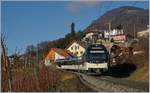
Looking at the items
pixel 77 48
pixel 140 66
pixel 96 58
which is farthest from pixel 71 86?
pixel 77 48

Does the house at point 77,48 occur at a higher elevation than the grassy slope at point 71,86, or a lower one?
higher

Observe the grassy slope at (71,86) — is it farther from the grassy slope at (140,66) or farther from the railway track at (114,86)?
the grassy slope at (140,66)

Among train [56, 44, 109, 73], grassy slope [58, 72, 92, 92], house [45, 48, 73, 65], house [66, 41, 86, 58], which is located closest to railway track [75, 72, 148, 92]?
grassy slope [58, 72, 92, 92]

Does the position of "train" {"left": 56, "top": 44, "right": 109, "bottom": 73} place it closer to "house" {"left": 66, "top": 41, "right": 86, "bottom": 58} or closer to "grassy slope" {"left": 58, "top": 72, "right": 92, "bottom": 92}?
"grassy slope" {"left": 58, "top": 72, "right": 92, "bottom": 92}

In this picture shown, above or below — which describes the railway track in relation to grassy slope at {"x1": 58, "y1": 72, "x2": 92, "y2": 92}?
below

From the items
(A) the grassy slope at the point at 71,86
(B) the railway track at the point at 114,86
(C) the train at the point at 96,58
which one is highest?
(C) the train at the point at 96,58

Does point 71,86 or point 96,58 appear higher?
point 96,58

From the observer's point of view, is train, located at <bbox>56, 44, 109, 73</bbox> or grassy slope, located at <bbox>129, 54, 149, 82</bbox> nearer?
train, located at <bbox>56, 44, 109, 73</bbox>

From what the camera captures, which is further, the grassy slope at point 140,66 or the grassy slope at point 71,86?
the grassy slope at point 140,66

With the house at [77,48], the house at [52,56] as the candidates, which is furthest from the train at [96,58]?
the house at [77,48]

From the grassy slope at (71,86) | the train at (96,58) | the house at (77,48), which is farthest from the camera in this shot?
the house at (77,48)

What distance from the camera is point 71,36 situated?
95625mm

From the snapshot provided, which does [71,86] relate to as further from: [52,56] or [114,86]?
[52,56]

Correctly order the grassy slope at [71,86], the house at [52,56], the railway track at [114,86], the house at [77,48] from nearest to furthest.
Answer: the grassy slope at [71,86], the railway track at [114,86], the house at [52,56], the house at [77,48]
